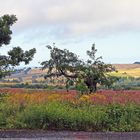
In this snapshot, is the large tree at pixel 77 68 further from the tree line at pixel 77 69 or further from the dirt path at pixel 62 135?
the dirt path at pixel 62 135

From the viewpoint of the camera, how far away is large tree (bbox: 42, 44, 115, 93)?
31.8 meters

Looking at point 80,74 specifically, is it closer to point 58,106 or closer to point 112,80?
point 112,80

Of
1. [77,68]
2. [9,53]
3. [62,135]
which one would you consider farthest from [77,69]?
[62,135]

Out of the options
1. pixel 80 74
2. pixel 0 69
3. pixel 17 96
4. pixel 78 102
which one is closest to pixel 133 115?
pixel 78 102

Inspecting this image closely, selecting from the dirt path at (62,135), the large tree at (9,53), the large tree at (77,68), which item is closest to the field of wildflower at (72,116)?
the dirt path at (62,135)

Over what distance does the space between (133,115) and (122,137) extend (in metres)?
Answer: 2.70

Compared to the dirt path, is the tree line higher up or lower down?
higher up

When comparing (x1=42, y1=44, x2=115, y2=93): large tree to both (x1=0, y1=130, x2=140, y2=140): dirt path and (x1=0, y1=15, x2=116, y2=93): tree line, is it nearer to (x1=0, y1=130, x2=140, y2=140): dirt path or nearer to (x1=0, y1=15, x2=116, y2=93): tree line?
(x1=0, y1=15, x2=116, y2=93): tree line

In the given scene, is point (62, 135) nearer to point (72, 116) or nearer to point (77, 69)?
point (72, 116)

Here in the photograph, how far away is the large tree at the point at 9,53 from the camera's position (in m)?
Result: 24.3

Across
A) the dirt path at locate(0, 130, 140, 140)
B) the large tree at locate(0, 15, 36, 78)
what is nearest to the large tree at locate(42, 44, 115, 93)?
the large tree at locate(0, 15, 36, 78)

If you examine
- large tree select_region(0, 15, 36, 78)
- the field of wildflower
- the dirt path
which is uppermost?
large tree select_region(0, 15, 36, 78)

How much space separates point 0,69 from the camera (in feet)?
80.1

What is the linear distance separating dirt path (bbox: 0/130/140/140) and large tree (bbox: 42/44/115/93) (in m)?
13.9
